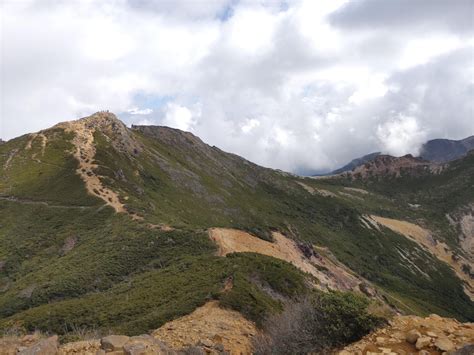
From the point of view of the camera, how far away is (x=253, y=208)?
548ft

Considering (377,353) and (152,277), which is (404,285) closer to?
(152,277)

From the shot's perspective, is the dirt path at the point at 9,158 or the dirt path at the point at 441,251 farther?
the dirt path at the point at 441,251

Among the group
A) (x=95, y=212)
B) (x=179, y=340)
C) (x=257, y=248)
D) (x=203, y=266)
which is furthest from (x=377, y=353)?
(x=95, y=212)

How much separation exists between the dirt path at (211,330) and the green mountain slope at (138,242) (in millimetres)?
1054

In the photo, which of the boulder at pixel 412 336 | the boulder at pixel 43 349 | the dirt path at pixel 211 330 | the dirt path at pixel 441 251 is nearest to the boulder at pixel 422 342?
the boulder at pixel 412 336

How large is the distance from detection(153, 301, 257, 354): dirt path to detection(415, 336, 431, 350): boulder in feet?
35.5

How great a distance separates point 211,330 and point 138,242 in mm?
39199

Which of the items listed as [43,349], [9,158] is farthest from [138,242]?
[9,158]

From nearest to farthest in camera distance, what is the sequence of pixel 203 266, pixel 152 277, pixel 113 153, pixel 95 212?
pixel 203 266, pixel 152 277, pixel 95 212, pixel 113 153

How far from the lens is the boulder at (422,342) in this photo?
43.8ft

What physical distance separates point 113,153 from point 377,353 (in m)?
118

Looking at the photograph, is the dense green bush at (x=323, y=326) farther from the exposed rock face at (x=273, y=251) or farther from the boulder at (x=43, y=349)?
the exposed rock face at (x=273, y=251)

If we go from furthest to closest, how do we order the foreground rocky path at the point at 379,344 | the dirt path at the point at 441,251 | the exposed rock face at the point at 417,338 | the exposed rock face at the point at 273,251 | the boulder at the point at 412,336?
the dirt path at the point at 441,251, the exposed rock face at the point at 273,251, the boulder at the point at 412,336, the foreground rocky path at the point at 379,344, the exposed rock face at the point at 417,338

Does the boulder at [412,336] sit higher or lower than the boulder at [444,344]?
higher
